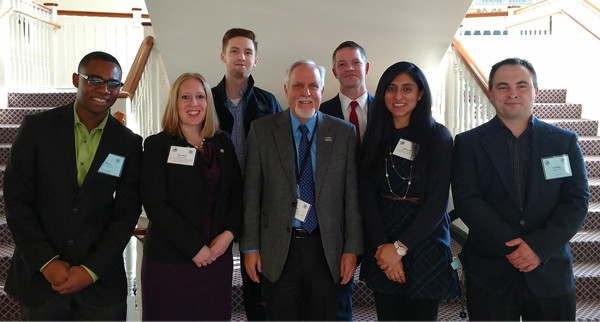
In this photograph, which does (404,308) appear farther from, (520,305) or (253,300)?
(253,300)

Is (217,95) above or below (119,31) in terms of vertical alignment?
below

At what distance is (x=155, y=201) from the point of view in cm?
206

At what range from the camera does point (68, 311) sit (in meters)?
1.97

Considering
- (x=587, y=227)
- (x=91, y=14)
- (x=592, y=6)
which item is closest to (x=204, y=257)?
(x=587, y=227)

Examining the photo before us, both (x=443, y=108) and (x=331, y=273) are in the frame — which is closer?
(x=331, y=273)

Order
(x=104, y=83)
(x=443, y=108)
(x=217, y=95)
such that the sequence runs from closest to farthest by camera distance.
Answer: (x=104, y=83) → (x=217, y=95) → (x=443, y=108)

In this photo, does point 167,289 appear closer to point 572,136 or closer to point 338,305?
point 338,305

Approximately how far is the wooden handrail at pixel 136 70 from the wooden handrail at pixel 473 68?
9.96 ft

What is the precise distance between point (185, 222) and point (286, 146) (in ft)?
1.80

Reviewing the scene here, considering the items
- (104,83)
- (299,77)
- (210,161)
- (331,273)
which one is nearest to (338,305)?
(331,273)

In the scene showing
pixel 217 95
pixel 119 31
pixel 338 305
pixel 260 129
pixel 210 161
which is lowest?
pixel 338 305

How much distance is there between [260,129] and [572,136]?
4.40ft

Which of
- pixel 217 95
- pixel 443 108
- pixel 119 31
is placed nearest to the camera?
pixel 217 95

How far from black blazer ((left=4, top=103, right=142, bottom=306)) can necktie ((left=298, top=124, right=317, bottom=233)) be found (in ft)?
2.52
